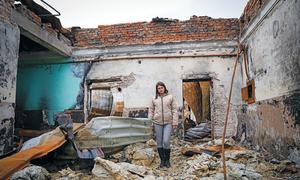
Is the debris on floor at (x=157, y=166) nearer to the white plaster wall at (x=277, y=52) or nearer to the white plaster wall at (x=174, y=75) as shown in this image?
the white plaster wall at (x=277, y=52)

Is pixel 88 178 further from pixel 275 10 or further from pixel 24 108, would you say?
pixel 24 108

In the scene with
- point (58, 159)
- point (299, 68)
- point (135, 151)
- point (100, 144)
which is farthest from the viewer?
point (135, 151)

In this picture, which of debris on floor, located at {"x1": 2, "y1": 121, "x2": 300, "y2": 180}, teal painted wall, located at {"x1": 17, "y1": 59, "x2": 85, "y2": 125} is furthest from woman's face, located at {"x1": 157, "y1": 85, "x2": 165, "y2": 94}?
teal painted wall, located at {"x1": 17, "y1": 59, "x2": 85, "y2": 125}

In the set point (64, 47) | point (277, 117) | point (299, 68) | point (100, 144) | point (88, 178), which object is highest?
point (64, 47)

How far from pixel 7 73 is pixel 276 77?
5.57 metres

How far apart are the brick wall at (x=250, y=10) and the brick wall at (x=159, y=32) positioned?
22.4 inches

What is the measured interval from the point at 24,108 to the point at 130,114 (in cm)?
381

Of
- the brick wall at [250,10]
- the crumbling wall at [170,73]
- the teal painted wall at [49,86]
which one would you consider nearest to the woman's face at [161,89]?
the crumbling wall at [170,73]

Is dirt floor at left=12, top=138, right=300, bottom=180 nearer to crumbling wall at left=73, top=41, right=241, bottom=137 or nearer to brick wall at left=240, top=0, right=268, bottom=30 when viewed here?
crumbling wall at left=73, top=41, right=241, bottom=137

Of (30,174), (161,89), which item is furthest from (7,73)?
(161,89)

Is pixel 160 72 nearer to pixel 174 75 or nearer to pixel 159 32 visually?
pixel 174 75

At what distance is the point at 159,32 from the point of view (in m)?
7.75

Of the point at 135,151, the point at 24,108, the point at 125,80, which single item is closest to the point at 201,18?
the point at 125,80

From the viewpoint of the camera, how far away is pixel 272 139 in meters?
4.74
